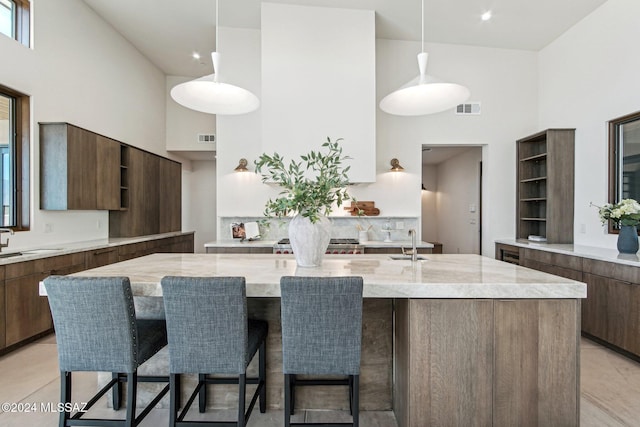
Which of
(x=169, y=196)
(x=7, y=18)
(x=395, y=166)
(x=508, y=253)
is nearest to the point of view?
(x=7, y=18)

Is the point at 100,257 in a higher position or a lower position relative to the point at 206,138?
lower

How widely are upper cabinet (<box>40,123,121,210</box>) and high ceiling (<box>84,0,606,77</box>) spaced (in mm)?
1929

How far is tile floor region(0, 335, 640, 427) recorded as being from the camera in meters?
2.11

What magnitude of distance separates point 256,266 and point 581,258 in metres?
3.26

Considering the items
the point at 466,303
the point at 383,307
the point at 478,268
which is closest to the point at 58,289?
the point at 383,307

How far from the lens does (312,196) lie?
2.09 meters

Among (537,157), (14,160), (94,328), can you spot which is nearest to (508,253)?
(537,157)

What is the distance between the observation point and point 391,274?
1.91 metres

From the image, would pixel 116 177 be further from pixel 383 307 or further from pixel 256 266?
pixel 383 307

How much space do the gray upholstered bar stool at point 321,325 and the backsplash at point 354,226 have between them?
3375 millimetres

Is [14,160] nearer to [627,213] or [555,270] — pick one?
[555,270]

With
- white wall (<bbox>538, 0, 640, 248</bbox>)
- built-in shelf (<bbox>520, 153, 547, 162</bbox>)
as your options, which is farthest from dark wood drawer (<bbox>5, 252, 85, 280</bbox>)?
white wall (<bbox>538, 0, 640, 248</bbox>)

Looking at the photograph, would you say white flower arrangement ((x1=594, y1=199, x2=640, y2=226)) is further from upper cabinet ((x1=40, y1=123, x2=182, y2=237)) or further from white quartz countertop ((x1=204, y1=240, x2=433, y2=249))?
upper cabinet ((x1=40, y1=123, x2=182, y2=237))

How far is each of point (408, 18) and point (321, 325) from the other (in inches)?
175
